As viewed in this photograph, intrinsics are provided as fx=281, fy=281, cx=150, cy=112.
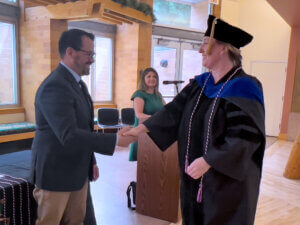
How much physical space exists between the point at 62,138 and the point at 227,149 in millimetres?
823

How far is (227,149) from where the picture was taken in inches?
50.2

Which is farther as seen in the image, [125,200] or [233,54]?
[125,200]

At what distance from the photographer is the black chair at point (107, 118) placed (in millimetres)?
5181

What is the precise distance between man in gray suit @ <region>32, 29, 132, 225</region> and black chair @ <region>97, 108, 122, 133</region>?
350 centimetres

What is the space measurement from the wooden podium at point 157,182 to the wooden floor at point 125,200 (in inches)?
3.4

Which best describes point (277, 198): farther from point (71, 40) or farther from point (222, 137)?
point (71, 40)

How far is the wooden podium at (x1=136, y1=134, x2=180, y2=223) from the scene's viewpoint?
8.77 feet

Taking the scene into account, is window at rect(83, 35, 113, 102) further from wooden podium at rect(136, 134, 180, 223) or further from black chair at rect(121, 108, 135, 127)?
wooden podium at rect(136, 134, 180, 223)

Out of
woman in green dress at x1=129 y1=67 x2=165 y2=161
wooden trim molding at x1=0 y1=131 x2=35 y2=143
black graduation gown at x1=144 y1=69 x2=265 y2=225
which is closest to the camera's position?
black graduation gown at x1=144 y1=69 x2=265 y2=225

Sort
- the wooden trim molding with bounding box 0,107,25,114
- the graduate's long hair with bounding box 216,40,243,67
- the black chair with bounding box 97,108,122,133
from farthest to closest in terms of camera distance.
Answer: the black chair with bounding box 97,108,122,133
the wooden trim molding with bounding box 0,107,25,114
the graduate's long hair with bounding box 216,40,243,67

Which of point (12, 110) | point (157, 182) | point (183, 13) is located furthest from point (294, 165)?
point (183, 13)

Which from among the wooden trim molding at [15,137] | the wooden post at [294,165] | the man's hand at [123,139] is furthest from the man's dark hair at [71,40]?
the wooden post at [294,165]

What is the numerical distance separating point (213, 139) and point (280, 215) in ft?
6.87

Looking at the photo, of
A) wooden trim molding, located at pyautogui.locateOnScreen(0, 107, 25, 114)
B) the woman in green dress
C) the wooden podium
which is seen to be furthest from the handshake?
wooden trim molding, located at pyautogui.locateOnScreen(0, 107, 25, 114)
